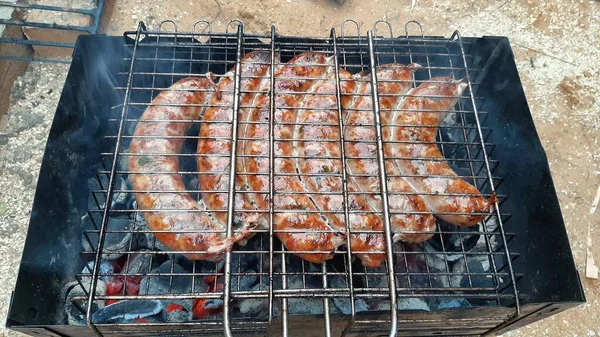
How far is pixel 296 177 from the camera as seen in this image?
2801 millimetres

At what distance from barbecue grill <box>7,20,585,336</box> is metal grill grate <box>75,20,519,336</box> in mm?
12

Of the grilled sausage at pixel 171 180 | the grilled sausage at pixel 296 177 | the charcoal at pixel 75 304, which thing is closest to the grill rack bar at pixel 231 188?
the grilled sausage at pixel 171 180

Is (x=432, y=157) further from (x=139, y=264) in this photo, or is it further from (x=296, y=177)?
(x=139, y=264)

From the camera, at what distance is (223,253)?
2521mm

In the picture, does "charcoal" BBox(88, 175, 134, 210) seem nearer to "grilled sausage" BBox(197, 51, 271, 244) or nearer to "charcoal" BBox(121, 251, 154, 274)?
"charcoal" BBox(121, 251, 154, 274)

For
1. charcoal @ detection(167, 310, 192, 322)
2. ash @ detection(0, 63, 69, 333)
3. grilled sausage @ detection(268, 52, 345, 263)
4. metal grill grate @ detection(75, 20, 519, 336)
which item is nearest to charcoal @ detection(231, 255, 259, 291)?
metal grill grate @ detection(75, 20, 519, 336)

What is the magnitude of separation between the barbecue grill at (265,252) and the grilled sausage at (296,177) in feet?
0.37

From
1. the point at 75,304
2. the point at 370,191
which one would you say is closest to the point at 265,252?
the point at 370,191

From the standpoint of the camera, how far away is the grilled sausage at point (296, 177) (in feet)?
8.38

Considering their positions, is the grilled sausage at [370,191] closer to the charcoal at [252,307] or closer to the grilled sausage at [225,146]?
the grilled sausage at [225,146]

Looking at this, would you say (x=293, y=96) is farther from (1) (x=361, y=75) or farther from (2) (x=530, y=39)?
(2) (x=530, y=39)

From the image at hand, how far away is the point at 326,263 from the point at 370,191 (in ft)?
1.76

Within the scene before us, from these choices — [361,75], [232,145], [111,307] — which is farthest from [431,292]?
[111,307]

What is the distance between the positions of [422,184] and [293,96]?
107cm
